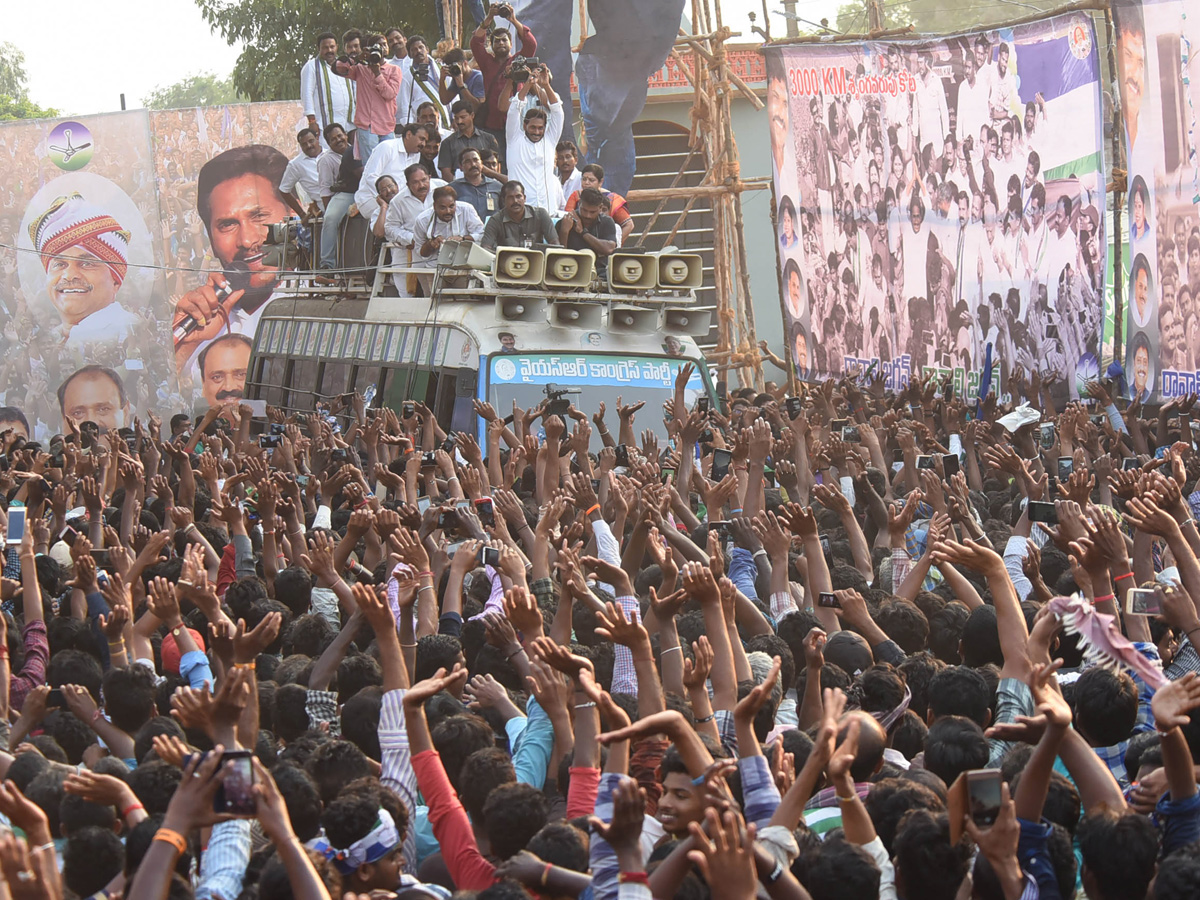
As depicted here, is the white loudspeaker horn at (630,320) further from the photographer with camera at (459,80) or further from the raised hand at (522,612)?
the raised hand at (522,612)

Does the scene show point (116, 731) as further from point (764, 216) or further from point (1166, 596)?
point (764, 216)

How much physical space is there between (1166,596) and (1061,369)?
10013 mm

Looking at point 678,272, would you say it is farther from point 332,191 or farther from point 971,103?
point 332,191

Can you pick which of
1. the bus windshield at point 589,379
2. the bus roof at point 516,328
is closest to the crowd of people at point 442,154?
the bus roof at point 516,328

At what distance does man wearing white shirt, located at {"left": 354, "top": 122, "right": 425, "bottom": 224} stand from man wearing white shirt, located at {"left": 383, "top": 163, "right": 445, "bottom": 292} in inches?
42.1

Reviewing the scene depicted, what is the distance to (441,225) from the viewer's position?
41.1 feet

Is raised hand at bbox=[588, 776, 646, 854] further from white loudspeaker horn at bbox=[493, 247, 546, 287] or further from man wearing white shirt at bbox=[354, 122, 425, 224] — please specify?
man wearing white shirt at bbox=[354, 122, 425, 224]

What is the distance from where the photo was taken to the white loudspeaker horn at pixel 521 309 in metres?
11.4

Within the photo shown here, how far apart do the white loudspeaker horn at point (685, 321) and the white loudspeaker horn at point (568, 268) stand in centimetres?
75

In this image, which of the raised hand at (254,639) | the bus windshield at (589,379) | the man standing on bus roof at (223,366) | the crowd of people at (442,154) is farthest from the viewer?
the man standing on bus roof at (223,366)

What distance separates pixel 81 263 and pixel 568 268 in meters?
14.7

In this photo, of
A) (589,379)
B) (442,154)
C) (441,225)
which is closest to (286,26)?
(442,154)

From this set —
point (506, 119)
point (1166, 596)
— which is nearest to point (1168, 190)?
point (506, 119)

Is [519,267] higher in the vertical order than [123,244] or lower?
lower
